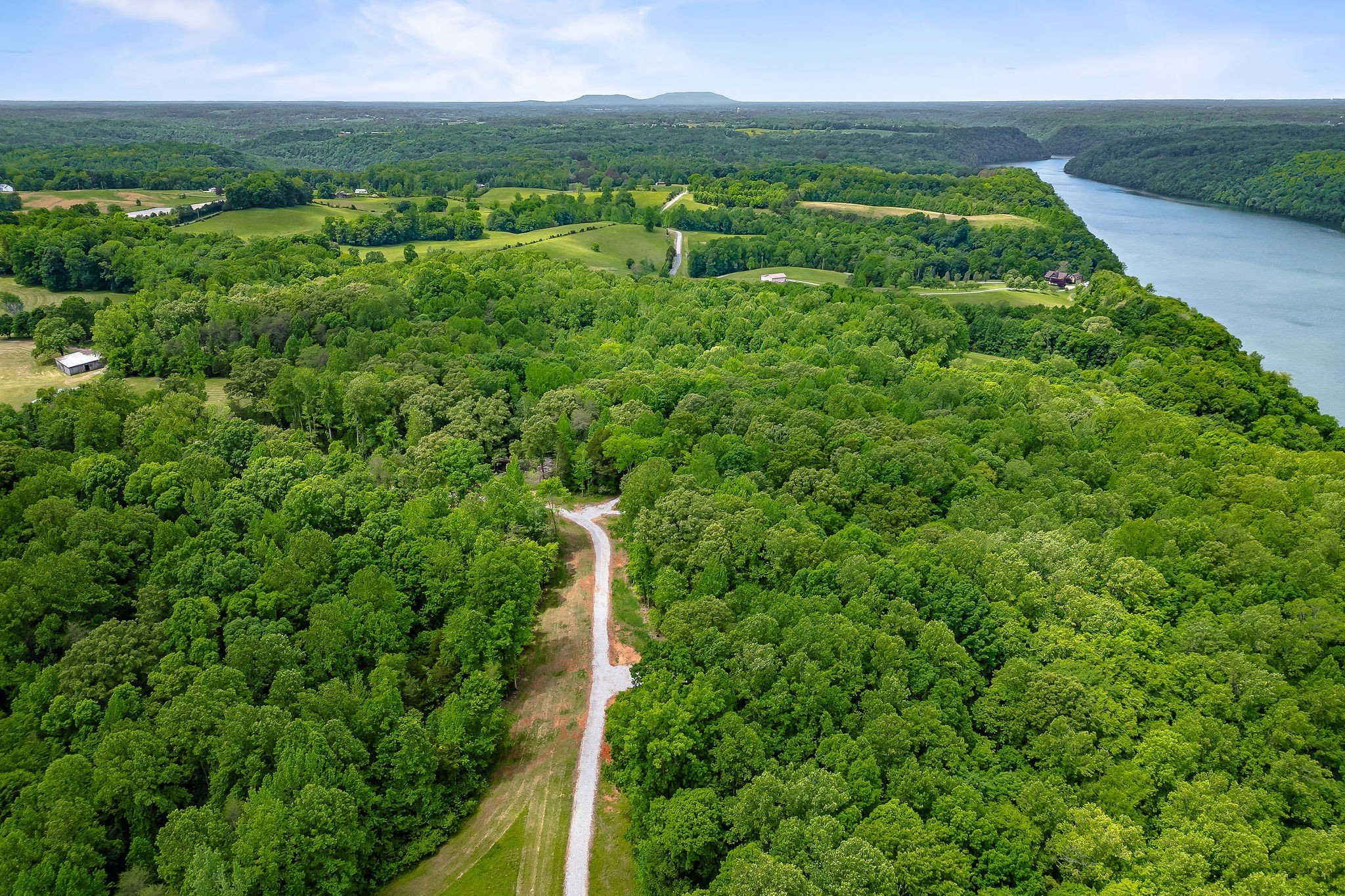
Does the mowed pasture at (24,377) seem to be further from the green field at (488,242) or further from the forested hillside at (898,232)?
the forested hillside at (898,232)

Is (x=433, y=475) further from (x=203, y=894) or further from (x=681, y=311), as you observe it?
(x=681, y=311)

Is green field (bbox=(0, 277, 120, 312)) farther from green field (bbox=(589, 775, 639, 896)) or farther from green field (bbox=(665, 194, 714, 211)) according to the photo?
green field (bbox=(665, 194, 714, 211))

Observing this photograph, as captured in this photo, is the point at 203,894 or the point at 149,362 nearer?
the point at 203,894

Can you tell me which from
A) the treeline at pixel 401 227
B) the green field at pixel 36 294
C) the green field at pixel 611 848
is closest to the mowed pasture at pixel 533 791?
the green field at pixel 611 848

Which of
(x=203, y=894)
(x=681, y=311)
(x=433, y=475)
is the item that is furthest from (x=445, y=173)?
(x=203, y=894)

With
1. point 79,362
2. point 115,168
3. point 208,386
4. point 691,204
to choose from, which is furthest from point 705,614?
point 115,168

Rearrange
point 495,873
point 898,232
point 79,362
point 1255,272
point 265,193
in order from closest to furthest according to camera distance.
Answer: point 495,873 → point 79,362 → point 1255,272 → point 265,193 → point 898,232

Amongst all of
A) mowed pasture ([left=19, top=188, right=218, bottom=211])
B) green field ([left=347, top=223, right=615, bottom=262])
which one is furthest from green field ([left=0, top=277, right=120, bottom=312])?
mowed pasture ([left=19, top=188, right=218, bottom=211])

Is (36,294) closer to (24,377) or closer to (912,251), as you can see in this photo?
(24,377)
